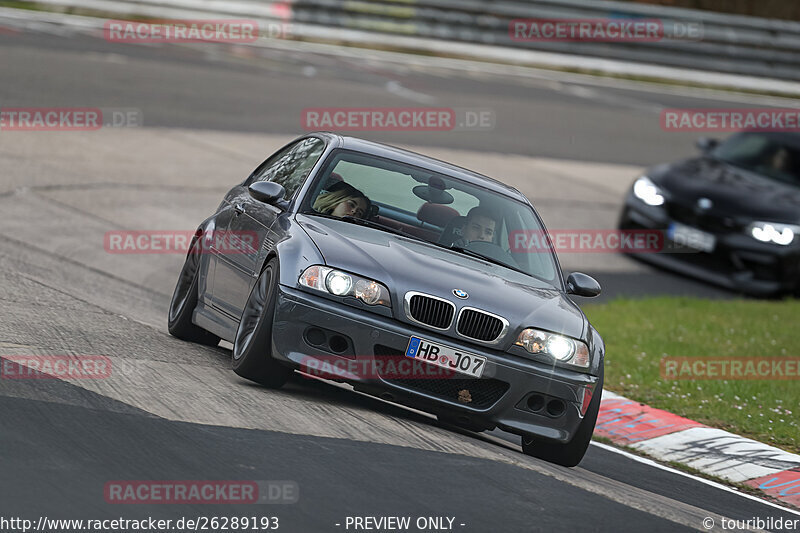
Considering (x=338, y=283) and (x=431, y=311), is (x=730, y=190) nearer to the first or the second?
(x=431, y=311)

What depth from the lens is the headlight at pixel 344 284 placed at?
674cm

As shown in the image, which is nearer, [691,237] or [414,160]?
[414,160]

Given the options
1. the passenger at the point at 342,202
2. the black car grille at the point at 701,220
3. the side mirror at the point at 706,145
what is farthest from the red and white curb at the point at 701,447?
the side mirror at the point at 706,145

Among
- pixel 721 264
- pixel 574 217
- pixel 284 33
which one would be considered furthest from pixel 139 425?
pixel 284 33

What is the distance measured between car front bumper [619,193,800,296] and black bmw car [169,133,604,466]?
23.2 ft

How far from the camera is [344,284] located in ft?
22.2

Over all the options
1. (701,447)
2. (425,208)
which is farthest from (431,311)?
(701,447)

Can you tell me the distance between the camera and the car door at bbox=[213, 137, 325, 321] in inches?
304

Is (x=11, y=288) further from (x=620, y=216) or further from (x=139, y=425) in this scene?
(x=620, y=216)

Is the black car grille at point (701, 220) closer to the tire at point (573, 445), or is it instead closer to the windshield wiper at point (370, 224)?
the windshield wiper at point (370, 224)

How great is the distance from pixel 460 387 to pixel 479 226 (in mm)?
1485

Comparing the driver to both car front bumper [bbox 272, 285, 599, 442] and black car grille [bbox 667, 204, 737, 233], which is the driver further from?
black car grille [bbox 667, 204, 737, 233]

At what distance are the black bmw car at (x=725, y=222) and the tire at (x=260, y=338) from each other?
28.2 feet

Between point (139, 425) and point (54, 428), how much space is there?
40 centimetres
